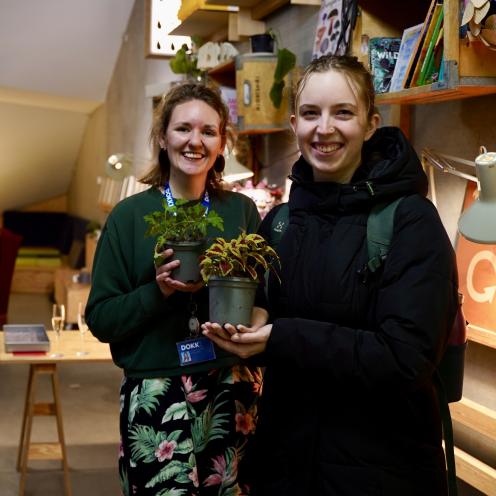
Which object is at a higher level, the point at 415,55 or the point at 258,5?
the point at 258,5

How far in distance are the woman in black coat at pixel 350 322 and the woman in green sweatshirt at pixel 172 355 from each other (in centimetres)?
48

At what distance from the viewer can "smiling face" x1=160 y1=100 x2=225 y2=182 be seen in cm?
239

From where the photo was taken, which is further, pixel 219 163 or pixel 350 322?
pixel 219 163

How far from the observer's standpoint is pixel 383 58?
293 centimetres

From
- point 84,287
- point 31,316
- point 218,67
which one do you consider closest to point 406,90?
point 218,67

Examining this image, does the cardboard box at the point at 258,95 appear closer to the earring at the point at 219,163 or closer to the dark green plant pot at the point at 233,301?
the earring at the point at 219,163

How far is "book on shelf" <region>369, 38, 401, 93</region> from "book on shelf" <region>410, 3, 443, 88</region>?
0.83ft

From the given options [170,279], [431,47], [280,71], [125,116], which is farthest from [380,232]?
[125,116]

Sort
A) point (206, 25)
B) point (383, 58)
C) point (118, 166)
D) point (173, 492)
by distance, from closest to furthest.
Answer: point (173, 492), point (383, 58), point (206, 25), point (118, 166)

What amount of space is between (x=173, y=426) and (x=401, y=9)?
5.69ft

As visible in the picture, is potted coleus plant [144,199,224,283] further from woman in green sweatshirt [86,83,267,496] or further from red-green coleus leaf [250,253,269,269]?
red-green coleus leaf [250,253,269,269]

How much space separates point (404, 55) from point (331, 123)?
1236 mm

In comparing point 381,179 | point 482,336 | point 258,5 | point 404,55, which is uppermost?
point 258,5

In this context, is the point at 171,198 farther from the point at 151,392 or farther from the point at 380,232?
the point at 380,232
